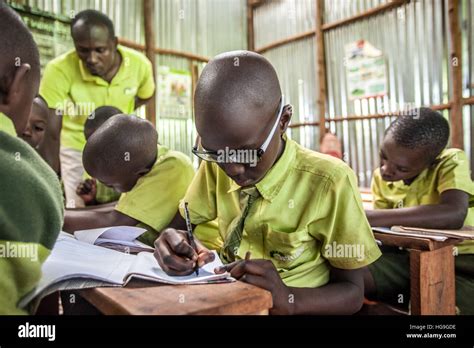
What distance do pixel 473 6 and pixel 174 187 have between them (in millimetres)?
3449

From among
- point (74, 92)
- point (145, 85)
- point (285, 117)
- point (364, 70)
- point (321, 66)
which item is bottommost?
point (285, 117)

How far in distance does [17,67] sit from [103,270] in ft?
1.28

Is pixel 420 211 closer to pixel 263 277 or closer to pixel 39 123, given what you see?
pixel 263 277

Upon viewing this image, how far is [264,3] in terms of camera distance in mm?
3479

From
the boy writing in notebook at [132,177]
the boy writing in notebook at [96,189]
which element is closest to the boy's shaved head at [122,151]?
the boy writing in notebook at [132,177]

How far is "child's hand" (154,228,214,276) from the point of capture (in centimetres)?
77

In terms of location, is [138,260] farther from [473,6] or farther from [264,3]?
[473,6]

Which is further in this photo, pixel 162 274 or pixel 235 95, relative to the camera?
pixel 235 95

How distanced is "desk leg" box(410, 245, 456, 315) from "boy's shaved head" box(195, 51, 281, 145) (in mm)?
650

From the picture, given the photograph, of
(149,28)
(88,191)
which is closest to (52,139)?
(88,191)

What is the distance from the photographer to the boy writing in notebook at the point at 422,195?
58.6 inches

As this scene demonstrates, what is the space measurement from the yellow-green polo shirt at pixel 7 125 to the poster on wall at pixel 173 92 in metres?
2.55

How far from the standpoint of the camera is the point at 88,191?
1.90 m

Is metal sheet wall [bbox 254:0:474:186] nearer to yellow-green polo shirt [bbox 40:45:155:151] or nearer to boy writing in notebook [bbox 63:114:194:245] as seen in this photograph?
yellow-green polo shirt [bbox 40:45:155:151]
